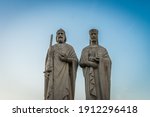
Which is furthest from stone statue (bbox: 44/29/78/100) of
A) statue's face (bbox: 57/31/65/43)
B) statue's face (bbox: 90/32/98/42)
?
statue's face (bbox: 90/32/98/42)

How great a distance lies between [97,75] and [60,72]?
1.00 meters

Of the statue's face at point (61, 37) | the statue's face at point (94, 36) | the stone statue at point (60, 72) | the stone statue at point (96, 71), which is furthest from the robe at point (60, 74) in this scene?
the statue's face at point (94, 36)

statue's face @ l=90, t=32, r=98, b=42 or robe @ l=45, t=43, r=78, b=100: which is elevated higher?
statue's face @ l=90, t=32, r=98, b=42

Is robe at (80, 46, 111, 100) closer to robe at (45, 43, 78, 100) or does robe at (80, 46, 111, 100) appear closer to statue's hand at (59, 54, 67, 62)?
robe at (45, 43, 78, 100)

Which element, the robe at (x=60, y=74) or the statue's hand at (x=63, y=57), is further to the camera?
the statue's hand at (x=63, y=57)

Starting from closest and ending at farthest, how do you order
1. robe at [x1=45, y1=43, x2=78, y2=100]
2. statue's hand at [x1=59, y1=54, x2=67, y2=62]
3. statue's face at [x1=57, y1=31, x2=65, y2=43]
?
robe at [x1=45, y1=43, x2=78, y2=100] < statue's hand at [x1=59, y1=54, x2=67, y2=62] < statue's face at [x1=57, y1=31, x2=65, y2=43]

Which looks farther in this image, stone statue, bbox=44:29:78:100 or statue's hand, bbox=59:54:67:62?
statue's hand, bbox=59:54:67:62

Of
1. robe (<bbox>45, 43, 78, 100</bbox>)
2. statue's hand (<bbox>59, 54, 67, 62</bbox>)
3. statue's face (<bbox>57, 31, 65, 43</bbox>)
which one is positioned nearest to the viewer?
robe (<bbox>45, 43, 78, 100</bbox>)

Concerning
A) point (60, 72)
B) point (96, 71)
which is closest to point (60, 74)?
point (60, 72)

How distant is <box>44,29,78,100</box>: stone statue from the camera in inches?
473

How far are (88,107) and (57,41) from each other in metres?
2.95

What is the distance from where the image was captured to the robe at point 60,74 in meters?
12.0

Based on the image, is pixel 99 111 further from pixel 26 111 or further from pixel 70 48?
pixel 70 48

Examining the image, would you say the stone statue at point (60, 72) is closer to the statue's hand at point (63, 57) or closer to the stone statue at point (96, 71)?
the statue's hand at point (63, 57)
